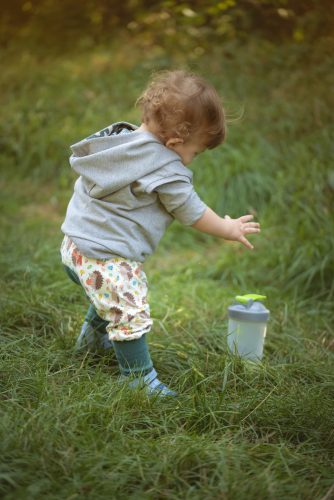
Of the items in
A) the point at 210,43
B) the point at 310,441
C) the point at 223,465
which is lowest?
the point at 310,441

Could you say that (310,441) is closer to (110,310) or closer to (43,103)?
(110,310)

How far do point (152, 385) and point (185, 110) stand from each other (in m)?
1.02

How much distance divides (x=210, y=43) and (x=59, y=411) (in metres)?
4.84

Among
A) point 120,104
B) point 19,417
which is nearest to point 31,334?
point 19,417

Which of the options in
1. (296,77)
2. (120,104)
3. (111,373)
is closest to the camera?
(111,373)

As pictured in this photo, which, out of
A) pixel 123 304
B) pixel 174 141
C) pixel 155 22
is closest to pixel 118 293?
pixel 123 304

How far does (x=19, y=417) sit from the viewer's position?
70.9 inches

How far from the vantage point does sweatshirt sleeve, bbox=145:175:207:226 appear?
212cm

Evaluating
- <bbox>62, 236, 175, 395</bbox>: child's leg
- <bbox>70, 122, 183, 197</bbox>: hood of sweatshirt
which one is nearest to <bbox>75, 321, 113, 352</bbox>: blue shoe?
<bbox>62, 236, 175, 395</bbox>: child's leg

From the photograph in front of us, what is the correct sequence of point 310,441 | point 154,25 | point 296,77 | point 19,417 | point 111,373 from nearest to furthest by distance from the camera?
1. point 19,417
2. point 310,441
3. point 111,373
4. point 296,77
5. point 154,25

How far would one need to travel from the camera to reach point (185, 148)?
7.20 ft

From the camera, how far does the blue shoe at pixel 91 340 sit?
7.90ft

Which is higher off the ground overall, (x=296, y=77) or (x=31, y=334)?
(x=296, y=77)

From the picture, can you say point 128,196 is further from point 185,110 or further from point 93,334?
point 93,334
